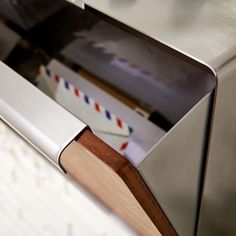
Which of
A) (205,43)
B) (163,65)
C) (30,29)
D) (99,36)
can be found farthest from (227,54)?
(30,29)

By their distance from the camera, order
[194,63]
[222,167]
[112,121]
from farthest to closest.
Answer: [112,121] → [222,167] → [194,63]

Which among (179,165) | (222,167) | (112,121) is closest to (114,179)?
(179,165)

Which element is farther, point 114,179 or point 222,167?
point 222,167

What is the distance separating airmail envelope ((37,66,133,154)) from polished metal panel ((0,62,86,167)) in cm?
24

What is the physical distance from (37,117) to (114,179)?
10 centimetres

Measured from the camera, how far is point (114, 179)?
39 centimetres

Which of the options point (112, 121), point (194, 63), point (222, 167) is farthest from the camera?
point (112, 121)

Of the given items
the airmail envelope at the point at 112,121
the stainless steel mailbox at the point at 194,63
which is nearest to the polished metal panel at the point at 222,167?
the stainless steel mailbox at the point at 194,63

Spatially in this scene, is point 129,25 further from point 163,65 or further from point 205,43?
point 163,65

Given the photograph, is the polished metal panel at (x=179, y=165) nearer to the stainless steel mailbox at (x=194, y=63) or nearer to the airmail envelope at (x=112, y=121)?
the stainless steel mailbox at (x=194, y=63)

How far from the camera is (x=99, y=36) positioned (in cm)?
80

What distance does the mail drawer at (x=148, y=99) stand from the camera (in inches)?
15.3

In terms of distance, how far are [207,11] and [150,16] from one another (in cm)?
6

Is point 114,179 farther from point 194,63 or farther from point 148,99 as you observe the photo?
point 148,99
